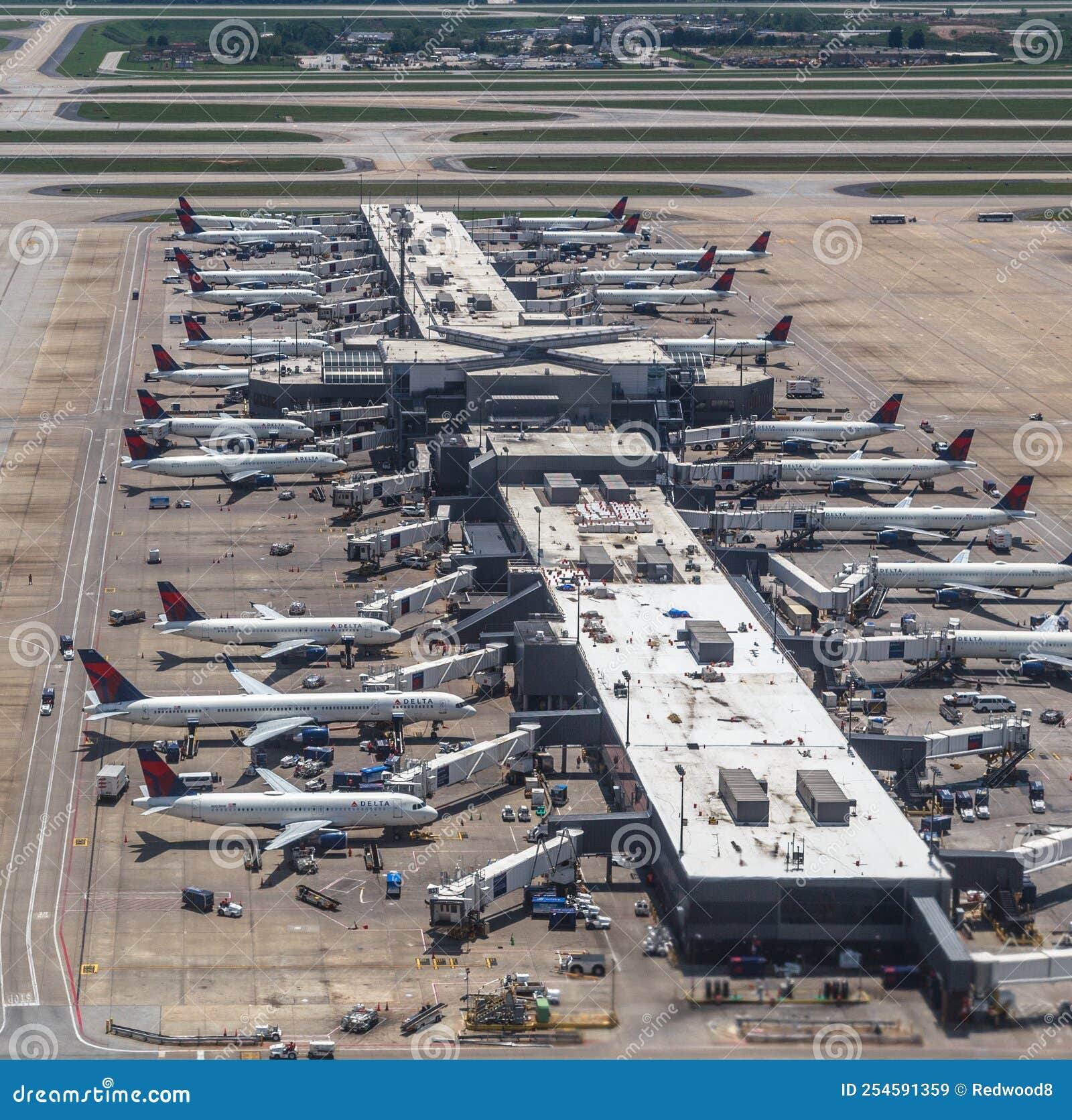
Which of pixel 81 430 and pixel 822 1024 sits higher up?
pixel 81 430

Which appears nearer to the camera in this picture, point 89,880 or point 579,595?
point 89,880

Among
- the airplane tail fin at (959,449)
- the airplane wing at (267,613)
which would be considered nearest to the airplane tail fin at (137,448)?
the airplane wing at (267,613)

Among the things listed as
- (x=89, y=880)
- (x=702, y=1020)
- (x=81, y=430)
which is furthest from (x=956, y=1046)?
(x=81, y=430)

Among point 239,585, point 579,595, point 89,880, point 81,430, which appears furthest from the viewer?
point 81,430

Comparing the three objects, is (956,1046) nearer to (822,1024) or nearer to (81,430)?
(822,1024)

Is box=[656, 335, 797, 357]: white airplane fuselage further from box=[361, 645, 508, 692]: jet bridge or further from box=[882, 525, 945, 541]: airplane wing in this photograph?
box=[361, 645, 508, 692]: jet bridge

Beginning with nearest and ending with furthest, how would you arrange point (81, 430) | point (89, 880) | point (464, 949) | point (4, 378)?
1. point (464, 949)
2. point (89, 880)
3. point (81, 430)
4. point (4, 378)

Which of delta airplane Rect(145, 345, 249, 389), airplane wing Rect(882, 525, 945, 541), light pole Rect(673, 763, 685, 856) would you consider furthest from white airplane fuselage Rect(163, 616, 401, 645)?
delta airplane Rect(145, 345, 249, 389)

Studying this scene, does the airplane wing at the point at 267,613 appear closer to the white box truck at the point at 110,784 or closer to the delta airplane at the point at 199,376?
the white box truck at the point at 110,784
